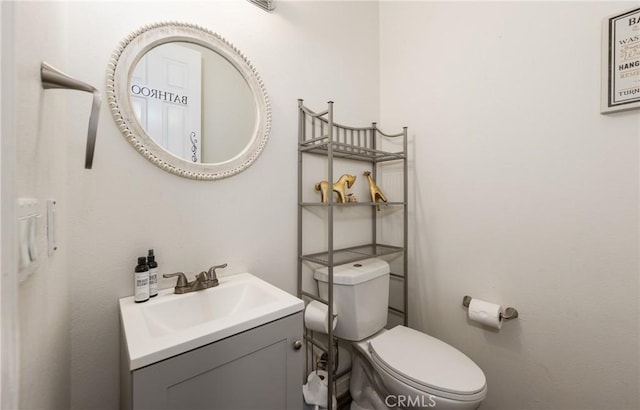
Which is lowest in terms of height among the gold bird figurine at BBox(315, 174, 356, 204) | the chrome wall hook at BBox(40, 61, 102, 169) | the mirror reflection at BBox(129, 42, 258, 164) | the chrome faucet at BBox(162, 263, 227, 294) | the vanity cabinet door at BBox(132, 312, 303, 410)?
the vanity cabinet door at BBox(132, 312, 303, 410)

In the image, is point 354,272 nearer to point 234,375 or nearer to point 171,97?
point 234,375

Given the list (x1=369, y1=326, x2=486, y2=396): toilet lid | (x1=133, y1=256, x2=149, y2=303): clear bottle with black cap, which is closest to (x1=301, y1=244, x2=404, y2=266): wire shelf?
(x1=369, y1=326, x2=486, y2=396): toilet lid

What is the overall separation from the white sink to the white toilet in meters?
0.43

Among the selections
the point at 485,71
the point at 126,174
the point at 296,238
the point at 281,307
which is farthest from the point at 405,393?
the point at 485,71

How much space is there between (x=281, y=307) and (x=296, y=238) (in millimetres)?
539

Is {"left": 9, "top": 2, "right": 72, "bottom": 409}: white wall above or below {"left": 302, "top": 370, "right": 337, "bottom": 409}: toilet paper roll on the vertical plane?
above

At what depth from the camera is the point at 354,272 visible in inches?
49.1

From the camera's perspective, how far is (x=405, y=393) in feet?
3.23

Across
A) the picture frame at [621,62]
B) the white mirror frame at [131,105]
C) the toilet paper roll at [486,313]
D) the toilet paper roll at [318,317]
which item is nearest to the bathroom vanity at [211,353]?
the toilet paper roll at [318,317]

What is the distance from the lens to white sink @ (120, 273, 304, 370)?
1.96 feet

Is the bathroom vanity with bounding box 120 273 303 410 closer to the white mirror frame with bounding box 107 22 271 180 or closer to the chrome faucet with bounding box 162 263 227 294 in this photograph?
the chrome faucet with bounding box 162 263 227 294

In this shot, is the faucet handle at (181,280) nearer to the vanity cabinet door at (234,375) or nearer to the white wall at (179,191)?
the white wall at (179,191)

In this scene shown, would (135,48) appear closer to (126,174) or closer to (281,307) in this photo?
(126,174)

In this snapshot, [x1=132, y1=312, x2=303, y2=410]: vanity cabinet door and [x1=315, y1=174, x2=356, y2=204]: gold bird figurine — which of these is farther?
[x1=315, y1=174, x2=356, y2=204]: gold bird figurine
